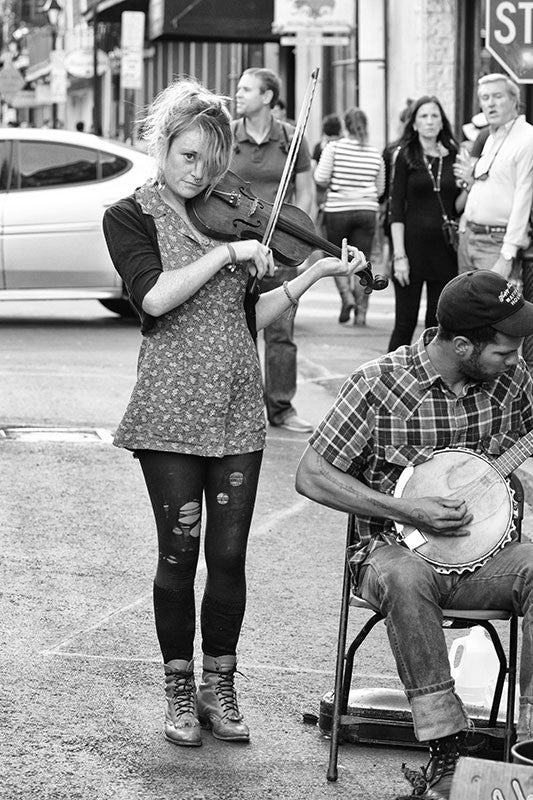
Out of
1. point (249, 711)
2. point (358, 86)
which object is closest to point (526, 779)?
point (249, 711)

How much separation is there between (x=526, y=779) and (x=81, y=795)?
1213mm

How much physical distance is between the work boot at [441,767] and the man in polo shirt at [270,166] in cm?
503

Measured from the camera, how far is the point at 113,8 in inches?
1346

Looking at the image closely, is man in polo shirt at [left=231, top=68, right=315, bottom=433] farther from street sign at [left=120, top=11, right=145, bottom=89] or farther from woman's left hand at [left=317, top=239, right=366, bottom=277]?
street sign at [left=120, top=11, right=145, bottom=89]

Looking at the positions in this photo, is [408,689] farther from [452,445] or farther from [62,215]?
[62,215]

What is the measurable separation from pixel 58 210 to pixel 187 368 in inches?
388

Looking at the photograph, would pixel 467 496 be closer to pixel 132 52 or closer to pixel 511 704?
pixel 511 704

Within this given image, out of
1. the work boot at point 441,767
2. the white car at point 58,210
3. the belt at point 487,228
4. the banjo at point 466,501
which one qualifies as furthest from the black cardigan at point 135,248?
the white car at point 58,210

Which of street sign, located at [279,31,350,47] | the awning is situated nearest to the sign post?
street sign, located at [279,31,350,47]

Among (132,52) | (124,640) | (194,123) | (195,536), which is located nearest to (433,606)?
(195,536)

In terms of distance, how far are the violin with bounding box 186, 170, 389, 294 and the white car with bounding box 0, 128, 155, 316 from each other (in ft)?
31.0

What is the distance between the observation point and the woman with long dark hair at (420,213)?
1017cm

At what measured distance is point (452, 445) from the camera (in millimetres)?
4398

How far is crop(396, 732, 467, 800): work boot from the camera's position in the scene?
3.99 meters
